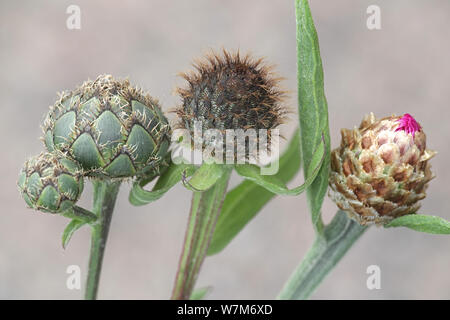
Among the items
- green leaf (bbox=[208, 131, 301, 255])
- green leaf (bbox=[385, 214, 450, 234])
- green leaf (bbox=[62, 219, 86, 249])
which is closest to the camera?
green leaf (bbox=[385, 214, 450, 234])

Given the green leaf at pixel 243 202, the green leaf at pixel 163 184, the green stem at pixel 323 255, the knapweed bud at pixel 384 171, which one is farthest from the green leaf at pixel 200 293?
the knapweed bud at pixel 384 171

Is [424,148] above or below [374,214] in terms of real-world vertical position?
above

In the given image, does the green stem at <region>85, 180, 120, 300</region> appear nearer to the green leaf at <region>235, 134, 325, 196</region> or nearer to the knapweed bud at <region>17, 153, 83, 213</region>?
the knapweed bud at <region>17, 153, 83, 213</region>

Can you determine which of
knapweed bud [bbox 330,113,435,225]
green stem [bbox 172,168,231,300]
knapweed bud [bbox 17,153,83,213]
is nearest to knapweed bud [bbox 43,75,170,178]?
knapweed bud [bbox 17,153,83,213]

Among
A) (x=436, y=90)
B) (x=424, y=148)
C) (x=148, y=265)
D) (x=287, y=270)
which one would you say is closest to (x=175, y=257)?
(x=148, y=265)

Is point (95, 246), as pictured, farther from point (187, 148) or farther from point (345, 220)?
point (345, 220)

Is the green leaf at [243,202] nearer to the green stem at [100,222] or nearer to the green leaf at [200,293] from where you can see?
the green leaf at [200,293]
